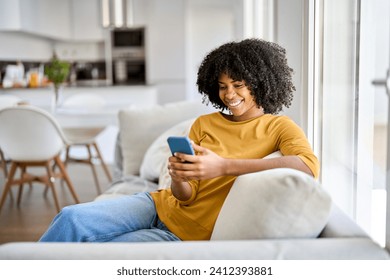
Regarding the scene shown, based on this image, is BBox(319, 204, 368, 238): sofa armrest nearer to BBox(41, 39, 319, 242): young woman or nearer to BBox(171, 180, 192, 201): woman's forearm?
BBox(41, 39, 319, 242): young woman

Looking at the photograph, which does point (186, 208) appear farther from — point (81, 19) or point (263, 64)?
point (81, 19)

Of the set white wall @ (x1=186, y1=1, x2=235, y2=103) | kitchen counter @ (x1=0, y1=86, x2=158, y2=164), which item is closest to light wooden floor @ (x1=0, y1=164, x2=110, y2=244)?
kitchen counter @ (x1=0, y1=86, x2=158, y2=164)

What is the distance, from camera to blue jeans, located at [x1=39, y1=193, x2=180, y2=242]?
1.16 m

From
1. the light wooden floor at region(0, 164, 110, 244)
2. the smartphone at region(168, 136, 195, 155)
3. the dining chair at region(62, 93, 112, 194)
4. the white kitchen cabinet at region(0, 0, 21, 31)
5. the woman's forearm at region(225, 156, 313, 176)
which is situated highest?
the white kitchen cabinet at region(0, 0, 21, 31)

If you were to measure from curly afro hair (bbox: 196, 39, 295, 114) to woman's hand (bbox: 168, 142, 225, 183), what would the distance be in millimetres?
290

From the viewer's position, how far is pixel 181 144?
1.08 meters

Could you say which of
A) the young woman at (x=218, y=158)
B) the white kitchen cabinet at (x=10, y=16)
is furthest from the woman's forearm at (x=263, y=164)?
the white kitchen cabinet at (x=10, y=16)

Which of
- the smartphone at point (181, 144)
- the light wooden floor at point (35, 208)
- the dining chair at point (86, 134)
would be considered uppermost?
the smartphone at point (181, 144)

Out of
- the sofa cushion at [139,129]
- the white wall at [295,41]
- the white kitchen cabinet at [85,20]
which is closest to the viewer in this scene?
the white wall at [295,41]

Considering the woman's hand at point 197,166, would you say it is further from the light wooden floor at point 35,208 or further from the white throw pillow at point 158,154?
the light wooden floor at point 35,208

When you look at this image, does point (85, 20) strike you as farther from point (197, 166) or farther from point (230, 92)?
point (197, 166)

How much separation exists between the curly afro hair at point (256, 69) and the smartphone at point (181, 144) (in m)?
0.31

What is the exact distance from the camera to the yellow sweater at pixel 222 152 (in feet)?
4.09
